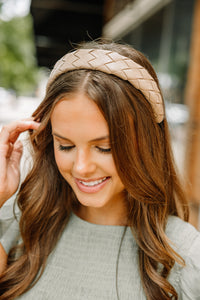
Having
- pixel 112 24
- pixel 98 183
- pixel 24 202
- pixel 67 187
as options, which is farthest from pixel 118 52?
pixel 112 24

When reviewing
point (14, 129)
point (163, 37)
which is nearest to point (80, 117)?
point (14, 129)

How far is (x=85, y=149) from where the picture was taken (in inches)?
50.6

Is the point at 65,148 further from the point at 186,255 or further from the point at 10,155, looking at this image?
the point at 186,255

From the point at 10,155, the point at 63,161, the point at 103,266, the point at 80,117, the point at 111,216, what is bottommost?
the point at 103,266

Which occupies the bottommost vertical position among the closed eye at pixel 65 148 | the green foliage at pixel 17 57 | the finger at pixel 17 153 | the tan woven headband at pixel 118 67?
the green foliage at pixel 17 57

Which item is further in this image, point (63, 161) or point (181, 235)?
point (181, 235)

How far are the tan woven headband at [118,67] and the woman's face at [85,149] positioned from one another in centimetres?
13

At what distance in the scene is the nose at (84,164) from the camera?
4.19 ft

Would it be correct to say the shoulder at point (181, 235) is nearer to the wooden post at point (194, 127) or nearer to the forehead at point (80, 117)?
the forehead at point (80, 117)

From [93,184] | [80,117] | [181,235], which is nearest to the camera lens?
[80,117]

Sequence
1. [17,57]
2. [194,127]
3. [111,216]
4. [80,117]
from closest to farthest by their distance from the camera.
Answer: [80,117]
[111,216]
[194,127]
[17,57]

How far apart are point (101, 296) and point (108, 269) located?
0.11 m

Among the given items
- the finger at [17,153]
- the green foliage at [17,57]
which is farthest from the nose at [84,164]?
the green foliage at [17,57]

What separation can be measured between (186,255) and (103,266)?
350 millimetres
